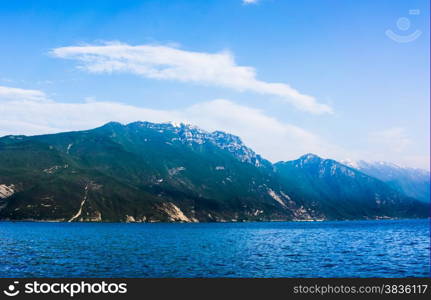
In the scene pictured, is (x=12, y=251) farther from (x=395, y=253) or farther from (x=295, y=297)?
(x=395, y=253)

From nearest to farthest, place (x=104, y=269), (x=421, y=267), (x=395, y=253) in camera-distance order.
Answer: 1. (x=104, y=269)
2. (x=421, y=267)
3. (x=395, y=253)

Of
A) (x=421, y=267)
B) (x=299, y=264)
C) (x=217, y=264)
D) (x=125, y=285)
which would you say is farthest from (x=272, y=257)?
(x=125, y=285)

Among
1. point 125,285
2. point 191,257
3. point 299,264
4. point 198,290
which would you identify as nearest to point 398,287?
point 198,290

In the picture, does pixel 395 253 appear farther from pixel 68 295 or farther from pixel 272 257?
pixel 68 295

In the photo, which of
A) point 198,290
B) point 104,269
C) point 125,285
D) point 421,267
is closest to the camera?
point 125,285

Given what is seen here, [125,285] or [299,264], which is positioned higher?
[125,285]

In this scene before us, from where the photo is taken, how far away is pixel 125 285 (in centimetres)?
3881

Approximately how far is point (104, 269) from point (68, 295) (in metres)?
37.5

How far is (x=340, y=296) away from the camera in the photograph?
40.6 meters

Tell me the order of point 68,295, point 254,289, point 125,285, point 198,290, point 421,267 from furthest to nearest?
point 421,267, point 254,289, point 198,290, point 125,285, point 68,295

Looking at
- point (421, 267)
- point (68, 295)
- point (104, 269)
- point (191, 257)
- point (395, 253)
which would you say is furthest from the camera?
point (395, 253)

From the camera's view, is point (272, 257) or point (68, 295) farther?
point (272, 257)

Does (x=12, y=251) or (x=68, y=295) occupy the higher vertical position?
(x=68, y=295)

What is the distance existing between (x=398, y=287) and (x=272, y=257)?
52274 millimetres
